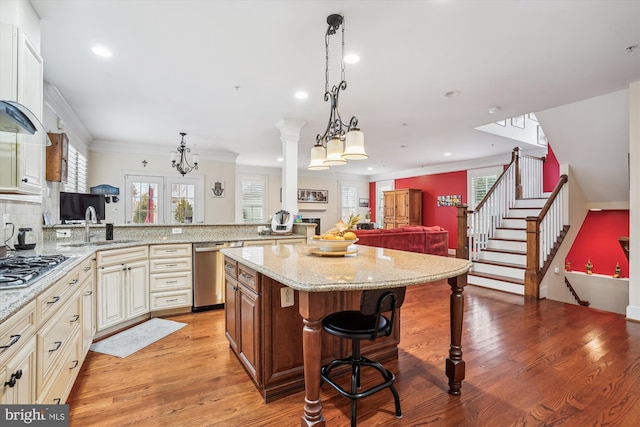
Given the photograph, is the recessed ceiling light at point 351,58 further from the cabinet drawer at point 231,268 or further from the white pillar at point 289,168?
the cabinet drawer at point 231,268

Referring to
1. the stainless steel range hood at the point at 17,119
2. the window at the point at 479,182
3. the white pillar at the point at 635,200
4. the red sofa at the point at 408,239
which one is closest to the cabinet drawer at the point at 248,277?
the stainless steel range hood at the point at 17,119

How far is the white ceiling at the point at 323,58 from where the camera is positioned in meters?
2.23

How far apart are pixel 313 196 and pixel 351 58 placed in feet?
25.8

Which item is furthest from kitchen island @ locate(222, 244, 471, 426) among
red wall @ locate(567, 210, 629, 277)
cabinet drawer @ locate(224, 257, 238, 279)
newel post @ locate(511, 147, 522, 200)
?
red wall @ locate(567, 210, 629, 277)

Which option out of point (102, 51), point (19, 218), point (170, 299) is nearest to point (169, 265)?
point (170, 299)

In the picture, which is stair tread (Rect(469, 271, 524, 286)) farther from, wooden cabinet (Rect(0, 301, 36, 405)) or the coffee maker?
wooden cabinet (Rect(0, 301, 36, 405))

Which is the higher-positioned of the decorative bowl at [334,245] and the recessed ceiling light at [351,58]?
the recessed ceiling light at [351,58]

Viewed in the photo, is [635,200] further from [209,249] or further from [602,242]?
[209,249]

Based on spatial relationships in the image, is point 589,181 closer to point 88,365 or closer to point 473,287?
point 473,287

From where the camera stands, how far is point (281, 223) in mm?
4410

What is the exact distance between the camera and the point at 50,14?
89.7 inches

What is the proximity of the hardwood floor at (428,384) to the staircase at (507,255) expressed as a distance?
151 centimetres

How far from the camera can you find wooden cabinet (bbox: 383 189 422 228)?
371 inches

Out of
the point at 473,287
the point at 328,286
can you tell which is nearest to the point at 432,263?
the point at 328,286
